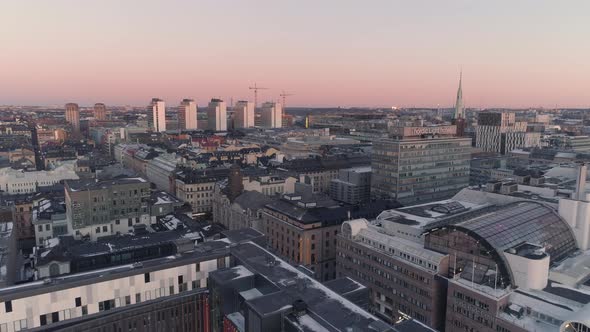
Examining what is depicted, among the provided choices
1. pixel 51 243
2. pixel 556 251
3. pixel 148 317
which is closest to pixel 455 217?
pixel 556 251

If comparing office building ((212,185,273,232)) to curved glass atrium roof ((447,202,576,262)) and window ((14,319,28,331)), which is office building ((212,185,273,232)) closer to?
curved glass atrium roof ((447,202,576,262))

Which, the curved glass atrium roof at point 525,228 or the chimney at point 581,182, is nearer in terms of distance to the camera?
the curved glass atrium roof at point 525,228

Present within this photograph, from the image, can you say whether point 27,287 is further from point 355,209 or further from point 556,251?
point 556,251

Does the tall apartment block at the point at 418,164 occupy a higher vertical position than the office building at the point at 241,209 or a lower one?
higher

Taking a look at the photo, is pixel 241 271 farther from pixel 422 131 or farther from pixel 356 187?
pixel 422 131

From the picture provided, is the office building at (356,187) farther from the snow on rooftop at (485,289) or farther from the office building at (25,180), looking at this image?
the office building at (25,180)

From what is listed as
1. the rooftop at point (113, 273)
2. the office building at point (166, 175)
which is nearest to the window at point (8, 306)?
the rooftop at point (113, 273)
